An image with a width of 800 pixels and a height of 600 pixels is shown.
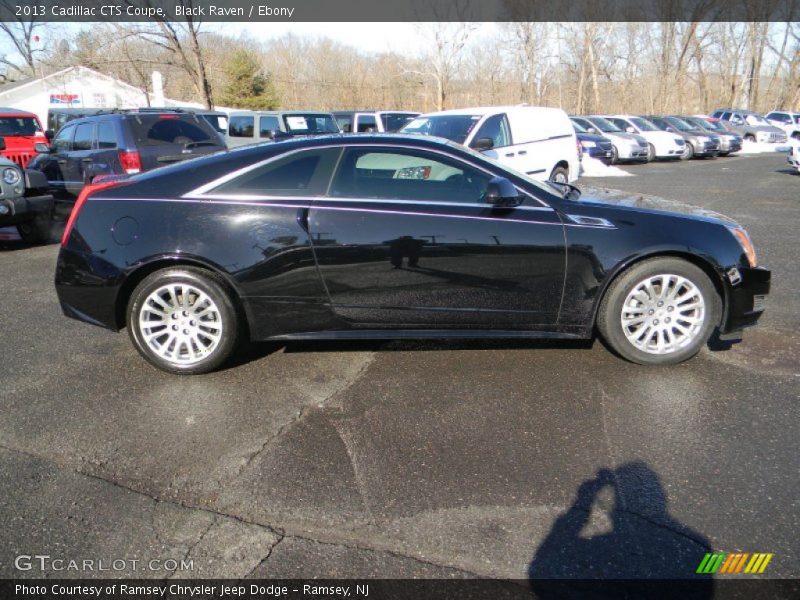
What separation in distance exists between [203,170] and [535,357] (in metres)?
2.73

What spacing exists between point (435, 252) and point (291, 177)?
112cm

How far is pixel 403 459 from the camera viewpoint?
118 inches

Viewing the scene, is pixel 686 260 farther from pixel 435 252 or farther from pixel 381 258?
pixel 381 258

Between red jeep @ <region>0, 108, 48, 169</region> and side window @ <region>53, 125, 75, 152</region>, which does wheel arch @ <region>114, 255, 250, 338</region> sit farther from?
red jeep @ <region>0, 108, 48, 169</region>

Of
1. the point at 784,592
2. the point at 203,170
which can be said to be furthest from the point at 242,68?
A: the point at 784,592

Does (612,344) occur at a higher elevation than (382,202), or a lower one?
lower

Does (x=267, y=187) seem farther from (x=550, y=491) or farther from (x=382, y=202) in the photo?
(x=550, y=491)

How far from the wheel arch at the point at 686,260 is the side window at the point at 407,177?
106 cm

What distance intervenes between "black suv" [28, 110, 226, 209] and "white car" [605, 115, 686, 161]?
18.4 m

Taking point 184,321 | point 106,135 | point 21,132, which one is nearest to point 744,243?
point 184,321

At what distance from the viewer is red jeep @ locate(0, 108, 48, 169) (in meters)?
15.2

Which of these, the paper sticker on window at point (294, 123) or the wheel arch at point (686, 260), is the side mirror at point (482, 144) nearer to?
the wheel arch at point (686, 260)

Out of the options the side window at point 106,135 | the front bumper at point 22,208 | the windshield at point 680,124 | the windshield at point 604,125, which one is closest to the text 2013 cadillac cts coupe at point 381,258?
the front bumper at point 22,208

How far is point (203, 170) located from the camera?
13.0 feet
